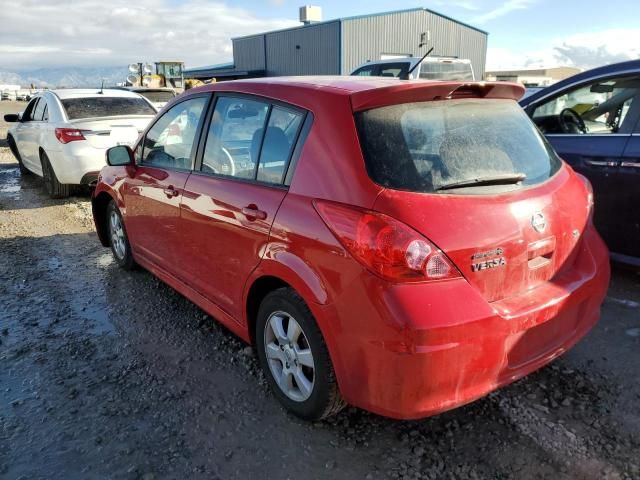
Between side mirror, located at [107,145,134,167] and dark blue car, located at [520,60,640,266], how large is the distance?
11.3 feet

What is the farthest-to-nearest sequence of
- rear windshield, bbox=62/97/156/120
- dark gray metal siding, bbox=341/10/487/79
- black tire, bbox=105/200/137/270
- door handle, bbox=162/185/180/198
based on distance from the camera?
dark gray metal siding, bbox=341/10/487/79 → rear windshield, bbox=62/97/156/120 → black tire, bbox=105/200/137/270 → door handle, bbox=162/185/180/198

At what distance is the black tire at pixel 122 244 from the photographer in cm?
463

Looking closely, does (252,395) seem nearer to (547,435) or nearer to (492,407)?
(492,407)

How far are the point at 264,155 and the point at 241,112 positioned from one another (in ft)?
1.47

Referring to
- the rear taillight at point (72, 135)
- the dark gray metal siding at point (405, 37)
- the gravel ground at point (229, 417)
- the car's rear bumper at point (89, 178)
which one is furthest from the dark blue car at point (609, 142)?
the dark gray metal siding at point (405, 37)

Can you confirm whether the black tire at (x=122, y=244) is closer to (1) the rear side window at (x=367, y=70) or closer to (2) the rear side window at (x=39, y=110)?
(2) the rear side window at (x=39, y=110)

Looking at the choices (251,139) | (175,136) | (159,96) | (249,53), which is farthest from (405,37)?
(251,139)

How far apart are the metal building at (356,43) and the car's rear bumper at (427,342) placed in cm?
2550

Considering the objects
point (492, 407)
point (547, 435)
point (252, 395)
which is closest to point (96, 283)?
point (252, 395)

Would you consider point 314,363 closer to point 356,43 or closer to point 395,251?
point 395,251

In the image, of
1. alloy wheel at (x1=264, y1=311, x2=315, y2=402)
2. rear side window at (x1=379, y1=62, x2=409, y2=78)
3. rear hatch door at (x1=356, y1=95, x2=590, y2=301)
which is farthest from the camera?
rear side window at (x1=379, y1=62, x2=409, y2=78)

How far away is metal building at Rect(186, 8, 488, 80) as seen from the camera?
91.4ft

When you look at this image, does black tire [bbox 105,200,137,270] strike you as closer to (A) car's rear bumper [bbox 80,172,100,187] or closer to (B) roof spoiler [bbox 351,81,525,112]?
(A) car's rear bumper [bbox 80,172,100,187]

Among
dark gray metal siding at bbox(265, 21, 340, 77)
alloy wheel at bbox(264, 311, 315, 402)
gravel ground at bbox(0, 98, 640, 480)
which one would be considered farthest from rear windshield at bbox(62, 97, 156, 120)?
dark gray metal siding at bbox(265, 21, 340, 77)
